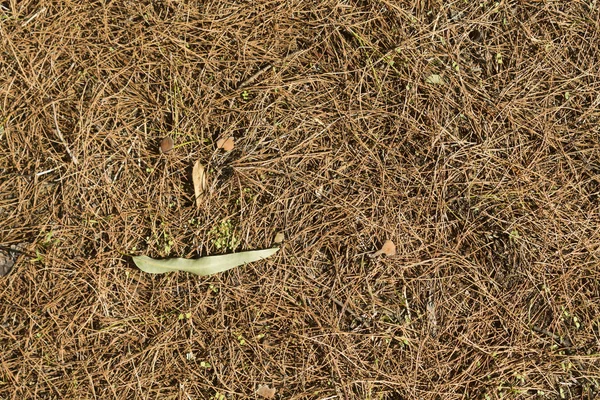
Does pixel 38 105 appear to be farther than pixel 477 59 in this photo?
No

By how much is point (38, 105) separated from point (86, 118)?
0.90ft

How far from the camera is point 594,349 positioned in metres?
2.84

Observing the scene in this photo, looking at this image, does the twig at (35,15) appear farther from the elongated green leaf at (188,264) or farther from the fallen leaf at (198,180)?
the elongated green leaf at (188,264)

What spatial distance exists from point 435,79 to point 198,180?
4.80ft

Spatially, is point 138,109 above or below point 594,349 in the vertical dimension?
above

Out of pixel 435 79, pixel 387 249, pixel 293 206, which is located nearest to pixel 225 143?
pixel 293 206

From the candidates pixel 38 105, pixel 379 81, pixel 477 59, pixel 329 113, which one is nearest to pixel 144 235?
pixel 38 105

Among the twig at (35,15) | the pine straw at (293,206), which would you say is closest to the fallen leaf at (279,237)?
the pine straw at (293,206)

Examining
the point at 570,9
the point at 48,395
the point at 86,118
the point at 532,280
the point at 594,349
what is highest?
the point at 570,9

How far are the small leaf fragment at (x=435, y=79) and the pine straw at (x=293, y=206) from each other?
3cm

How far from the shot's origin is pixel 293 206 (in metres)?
2.80

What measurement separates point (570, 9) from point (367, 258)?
189cm

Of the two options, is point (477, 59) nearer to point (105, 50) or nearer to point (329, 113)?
point (329, 113)

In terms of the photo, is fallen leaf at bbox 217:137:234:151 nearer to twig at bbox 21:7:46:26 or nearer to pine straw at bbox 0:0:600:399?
pine straw at bbox 0:0:600:399
